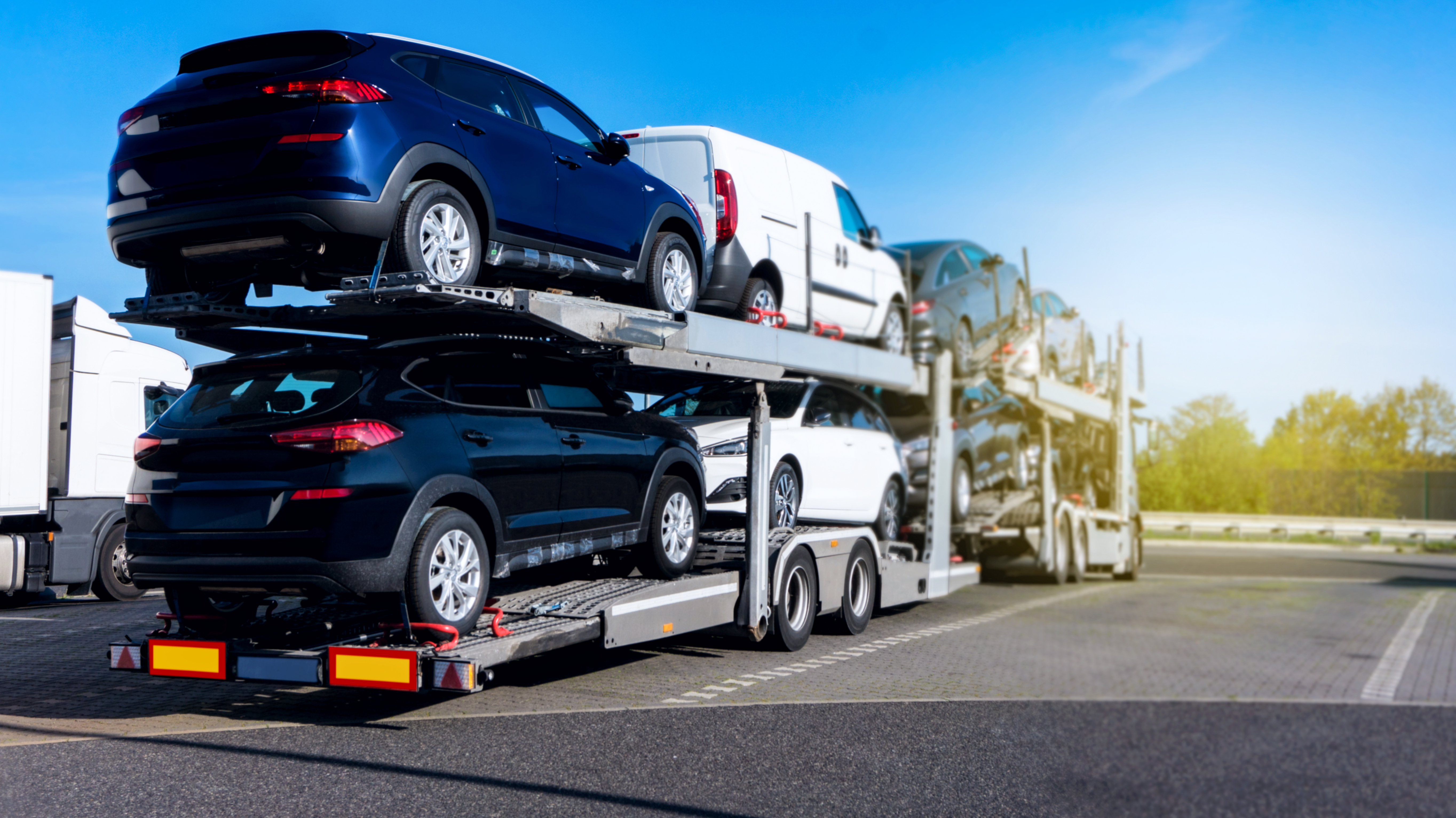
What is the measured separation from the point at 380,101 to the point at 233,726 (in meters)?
3.51

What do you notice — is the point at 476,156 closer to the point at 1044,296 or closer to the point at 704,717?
the point at 704,717

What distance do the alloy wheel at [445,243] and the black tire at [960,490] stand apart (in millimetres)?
7508

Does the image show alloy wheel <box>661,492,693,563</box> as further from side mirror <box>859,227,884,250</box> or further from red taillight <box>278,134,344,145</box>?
side mirror <box>859,227,884,250</box>

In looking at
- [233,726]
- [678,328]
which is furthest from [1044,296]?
[233,726]

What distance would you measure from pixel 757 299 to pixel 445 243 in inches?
142

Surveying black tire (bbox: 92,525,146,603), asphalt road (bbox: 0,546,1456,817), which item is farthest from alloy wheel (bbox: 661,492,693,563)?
black tire (bbox: 92,525,146,603)

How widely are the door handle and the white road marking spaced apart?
6.51m

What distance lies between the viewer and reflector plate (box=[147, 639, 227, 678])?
5.77 meters

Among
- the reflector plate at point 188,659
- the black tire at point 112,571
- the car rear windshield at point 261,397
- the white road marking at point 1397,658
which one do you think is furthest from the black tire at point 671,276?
the black tire at point 112,571

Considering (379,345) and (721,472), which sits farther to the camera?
(721,472)

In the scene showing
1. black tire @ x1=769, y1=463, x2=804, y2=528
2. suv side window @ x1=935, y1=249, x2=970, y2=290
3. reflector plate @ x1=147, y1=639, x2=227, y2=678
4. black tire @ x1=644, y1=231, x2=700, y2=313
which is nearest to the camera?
reflector plate @ x1=147, y1=639, x2=227, y2=678

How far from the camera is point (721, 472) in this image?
8547mm

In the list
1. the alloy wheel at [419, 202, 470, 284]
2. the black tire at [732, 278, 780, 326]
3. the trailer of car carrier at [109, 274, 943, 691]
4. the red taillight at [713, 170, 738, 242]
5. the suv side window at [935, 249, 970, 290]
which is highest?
the suv side window at [935, 249, 970, 290]

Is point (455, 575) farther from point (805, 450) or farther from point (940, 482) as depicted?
point (940, 482)
